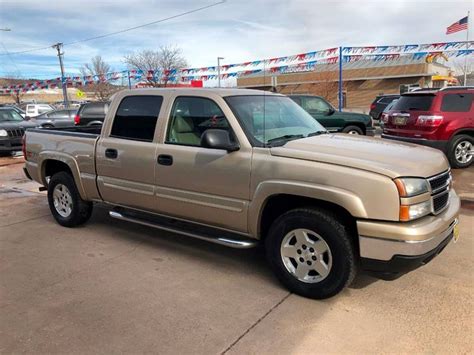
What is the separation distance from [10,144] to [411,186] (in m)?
13.0

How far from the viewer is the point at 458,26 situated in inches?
784

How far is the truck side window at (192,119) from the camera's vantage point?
4188 millimetres

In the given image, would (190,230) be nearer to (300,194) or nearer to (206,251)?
(206,251)

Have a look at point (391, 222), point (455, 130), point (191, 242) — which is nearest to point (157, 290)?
point (191, 242)

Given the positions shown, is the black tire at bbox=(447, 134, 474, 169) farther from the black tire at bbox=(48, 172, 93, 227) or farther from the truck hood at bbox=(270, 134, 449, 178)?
the black tire at bbox=(48, 172, 93, 227)

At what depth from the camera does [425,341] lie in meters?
2.97

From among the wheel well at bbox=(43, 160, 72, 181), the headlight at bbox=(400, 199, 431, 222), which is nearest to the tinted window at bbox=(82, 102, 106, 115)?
the wheel well at bbox=(43, 160, 72, 181)

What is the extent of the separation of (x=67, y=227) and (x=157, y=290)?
2.53 m

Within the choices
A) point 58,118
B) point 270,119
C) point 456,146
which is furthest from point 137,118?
point 58,118

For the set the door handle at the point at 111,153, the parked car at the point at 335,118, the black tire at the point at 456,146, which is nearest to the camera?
the door handle at the point at 111,153

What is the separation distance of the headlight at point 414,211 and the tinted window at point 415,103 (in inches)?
250

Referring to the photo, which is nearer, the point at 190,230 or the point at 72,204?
the point at 190,230

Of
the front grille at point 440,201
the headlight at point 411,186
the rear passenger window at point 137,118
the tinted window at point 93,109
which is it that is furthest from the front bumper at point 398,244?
the tinted window at point 93,109

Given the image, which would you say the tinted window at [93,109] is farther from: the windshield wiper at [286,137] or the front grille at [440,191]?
the front grille at [440,191]
